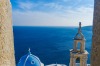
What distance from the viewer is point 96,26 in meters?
3.98

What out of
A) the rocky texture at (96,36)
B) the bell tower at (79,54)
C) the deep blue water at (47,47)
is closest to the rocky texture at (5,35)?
the rocky texture at (96,36)

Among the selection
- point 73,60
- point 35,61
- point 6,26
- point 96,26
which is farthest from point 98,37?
point 35,61

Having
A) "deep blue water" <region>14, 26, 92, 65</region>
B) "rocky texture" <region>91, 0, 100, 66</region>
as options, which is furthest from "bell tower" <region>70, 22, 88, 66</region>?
"deep blue water" <region>14, 26, 92, 65</region>

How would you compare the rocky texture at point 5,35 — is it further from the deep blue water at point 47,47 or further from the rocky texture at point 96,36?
the deep blue water at point 47,47

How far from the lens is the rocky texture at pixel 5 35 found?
292cm

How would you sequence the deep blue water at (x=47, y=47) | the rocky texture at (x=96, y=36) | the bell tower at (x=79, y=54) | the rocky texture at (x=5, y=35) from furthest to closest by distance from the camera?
1. the deep blue water at (x=47, y=47)
2. the bell tower at (x=79, y=54)
3. the rocky texture at (x=96, y=36)
4. the rocky texture at (x=5, y=35)

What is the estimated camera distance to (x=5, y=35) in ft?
9.88

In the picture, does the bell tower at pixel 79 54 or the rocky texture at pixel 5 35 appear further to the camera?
the bell tower at pixel 79 54

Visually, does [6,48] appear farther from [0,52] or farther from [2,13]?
[2,13]

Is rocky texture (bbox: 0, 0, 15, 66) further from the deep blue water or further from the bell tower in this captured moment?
the deep blue water

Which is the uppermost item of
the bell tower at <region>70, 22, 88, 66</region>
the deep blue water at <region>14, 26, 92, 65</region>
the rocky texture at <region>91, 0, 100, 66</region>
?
the rocky texture at <region>91, 0, 100, 66</region>

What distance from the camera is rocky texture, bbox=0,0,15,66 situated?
292cm

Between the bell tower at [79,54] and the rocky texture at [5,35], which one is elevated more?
the rocky texture at [5,35]

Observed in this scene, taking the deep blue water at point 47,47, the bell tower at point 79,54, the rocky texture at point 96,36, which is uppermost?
the rocky texture at point 96,36
